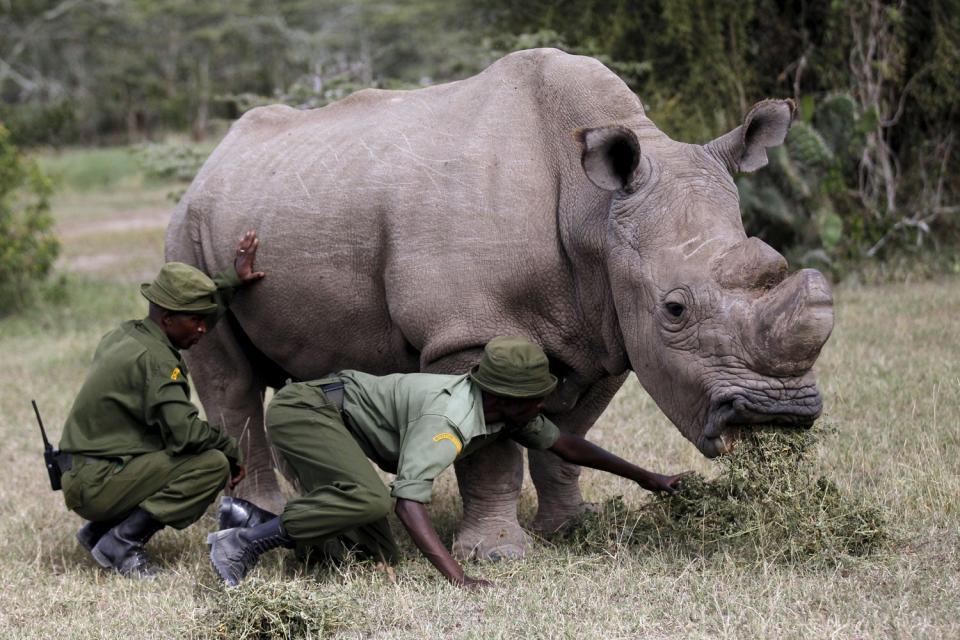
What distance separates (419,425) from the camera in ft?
16.6

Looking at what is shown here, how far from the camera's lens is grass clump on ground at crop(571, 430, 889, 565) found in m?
4.88

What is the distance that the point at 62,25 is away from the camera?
1716 inches

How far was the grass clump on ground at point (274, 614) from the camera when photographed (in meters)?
4.53

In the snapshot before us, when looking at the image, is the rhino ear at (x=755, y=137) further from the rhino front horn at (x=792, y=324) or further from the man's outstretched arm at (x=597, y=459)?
the man's outstretched arm at (x=597, y=459)

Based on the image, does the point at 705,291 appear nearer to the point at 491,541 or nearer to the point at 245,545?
the point at 491,541

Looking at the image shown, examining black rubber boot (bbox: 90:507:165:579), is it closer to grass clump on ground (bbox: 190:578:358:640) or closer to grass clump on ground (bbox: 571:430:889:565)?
grass clump on ground (bbox: 190:578:358:640)

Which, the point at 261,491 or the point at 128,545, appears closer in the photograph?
the point at 128,545

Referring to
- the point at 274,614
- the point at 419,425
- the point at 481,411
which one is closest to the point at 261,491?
the point at 419,425

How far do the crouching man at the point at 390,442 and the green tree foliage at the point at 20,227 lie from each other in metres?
8.65

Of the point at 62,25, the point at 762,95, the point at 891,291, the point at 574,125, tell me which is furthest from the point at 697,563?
the point at 62,25

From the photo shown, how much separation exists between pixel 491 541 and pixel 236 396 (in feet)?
6.36

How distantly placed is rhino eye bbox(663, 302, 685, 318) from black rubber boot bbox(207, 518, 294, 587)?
74.7 inches

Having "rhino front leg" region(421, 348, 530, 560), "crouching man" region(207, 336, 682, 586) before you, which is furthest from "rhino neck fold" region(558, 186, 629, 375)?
"rhino front leg" region(421, 348, 530, 560)

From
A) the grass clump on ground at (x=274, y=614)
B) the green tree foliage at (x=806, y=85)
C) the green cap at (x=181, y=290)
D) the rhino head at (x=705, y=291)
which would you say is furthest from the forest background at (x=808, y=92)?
the grass clump on ground at (x=274, y=614)
